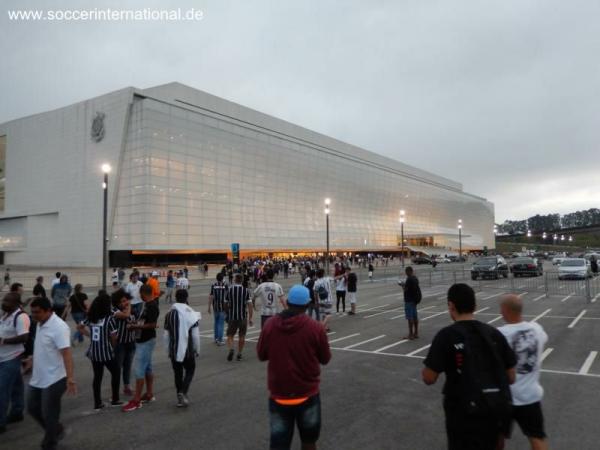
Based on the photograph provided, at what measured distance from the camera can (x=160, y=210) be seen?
48.4 meters

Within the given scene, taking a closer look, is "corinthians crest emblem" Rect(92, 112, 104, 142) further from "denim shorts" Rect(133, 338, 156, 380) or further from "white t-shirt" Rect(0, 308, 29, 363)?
"denim shorts" Rect(133, 338, 156, 380)

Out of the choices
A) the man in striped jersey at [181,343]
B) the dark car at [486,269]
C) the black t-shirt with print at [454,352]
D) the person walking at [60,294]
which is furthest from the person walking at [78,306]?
the dark car at [486,269]

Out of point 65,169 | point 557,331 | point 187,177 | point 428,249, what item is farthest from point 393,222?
point 557,331

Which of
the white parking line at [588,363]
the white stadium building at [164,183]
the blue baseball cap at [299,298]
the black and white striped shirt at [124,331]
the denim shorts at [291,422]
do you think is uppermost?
the white stadium building at [164,183]

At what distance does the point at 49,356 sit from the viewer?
15.2ft

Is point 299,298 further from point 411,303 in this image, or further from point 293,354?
point 411,303

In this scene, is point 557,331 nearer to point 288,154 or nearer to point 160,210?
point 160,210

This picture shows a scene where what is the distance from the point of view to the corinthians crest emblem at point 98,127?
50.3 metres

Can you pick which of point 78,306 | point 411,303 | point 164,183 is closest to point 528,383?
point 411,303

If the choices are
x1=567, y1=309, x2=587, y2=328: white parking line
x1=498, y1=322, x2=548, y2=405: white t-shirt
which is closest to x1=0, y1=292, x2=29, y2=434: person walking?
x1=498, y1=322, x2=548, y2=405: white t-shirt

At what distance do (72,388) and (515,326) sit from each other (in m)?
4.92

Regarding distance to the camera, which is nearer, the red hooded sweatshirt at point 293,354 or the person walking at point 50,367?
the red hooded sweatshirt at point 293,354

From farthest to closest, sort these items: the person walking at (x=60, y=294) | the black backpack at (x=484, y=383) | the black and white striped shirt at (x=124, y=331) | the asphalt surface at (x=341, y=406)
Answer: the person walking at (x=60, y=294), the black and white striped shirt at (x=124, y=331), the asphalt surface at (x=341, y=406), the black backpack at (x=484, y=383)

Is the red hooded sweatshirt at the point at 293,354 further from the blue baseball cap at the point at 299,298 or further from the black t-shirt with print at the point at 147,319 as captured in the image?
the black t-shirt with print at the point at 147,319
